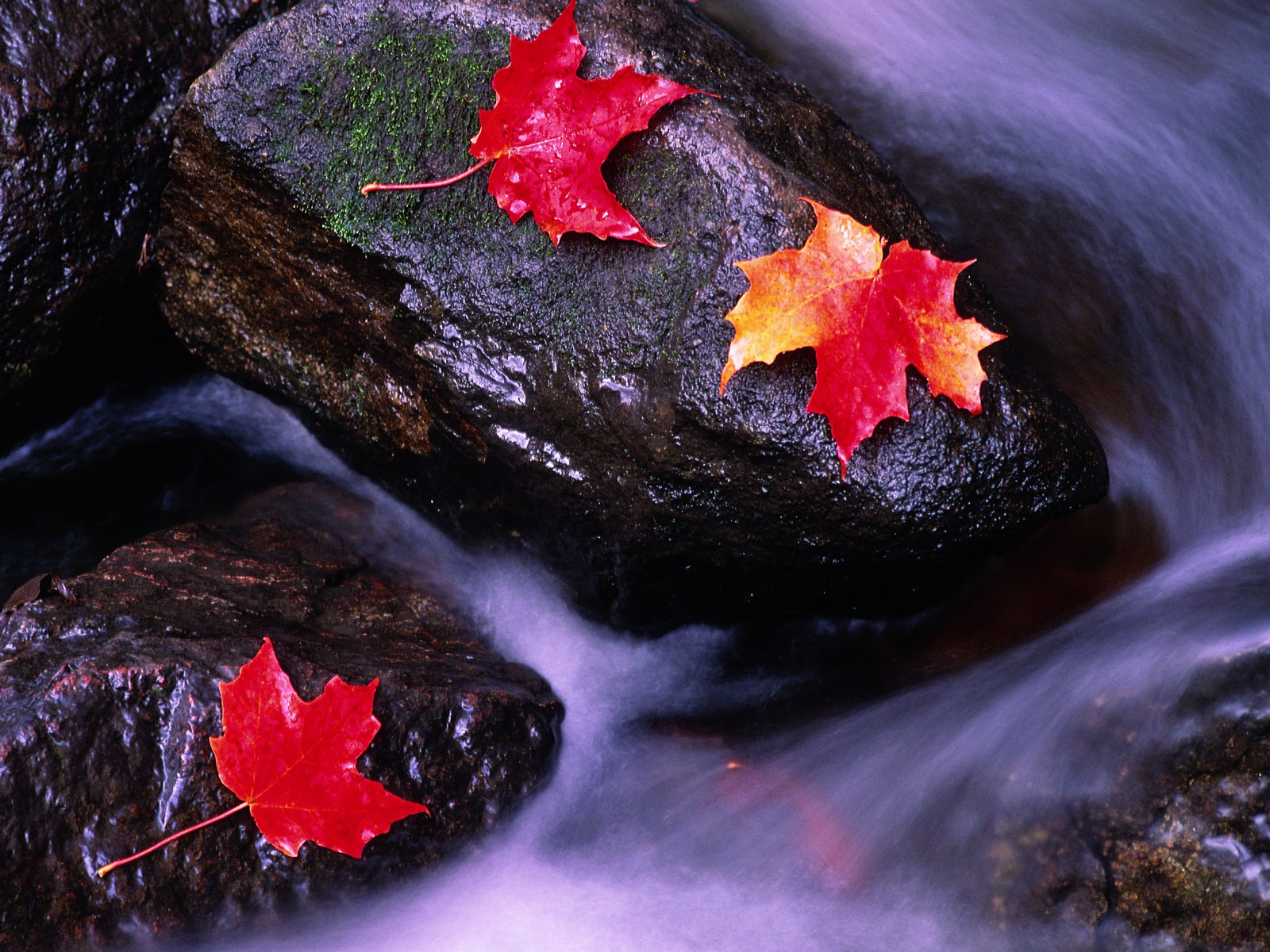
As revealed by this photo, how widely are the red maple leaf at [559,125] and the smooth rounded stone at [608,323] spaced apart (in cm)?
6

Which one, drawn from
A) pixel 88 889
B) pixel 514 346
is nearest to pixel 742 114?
pixel 514 346

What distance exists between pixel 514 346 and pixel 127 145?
153 centimetres

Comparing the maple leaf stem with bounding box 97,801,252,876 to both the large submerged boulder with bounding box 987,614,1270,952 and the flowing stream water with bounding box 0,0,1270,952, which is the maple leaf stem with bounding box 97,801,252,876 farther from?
the large submerged boulder with bounding box 987,614,1270,952

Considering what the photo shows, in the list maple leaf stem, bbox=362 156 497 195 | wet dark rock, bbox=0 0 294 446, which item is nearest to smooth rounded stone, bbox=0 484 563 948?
wet dark rock, bbox=0 0 294 446

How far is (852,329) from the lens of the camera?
2.29 meters

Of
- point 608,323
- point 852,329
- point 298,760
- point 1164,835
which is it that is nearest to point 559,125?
point 608,323

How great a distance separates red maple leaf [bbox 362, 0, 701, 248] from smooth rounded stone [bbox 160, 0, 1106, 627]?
6 centimetres

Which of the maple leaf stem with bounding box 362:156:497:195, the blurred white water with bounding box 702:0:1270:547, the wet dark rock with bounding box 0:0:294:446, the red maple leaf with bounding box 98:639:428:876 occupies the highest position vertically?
the blurred white water with bounding box 702:0:1270:547

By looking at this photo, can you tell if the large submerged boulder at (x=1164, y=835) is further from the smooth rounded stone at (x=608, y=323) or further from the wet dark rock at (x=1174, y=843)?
the smooth rounded stone at (x=608, y=323)

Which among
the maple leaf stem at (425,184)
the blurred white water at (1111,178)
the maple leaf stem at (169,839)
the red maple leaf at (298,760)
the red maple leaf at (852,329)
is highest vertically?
the blurred white water at (1111,178)

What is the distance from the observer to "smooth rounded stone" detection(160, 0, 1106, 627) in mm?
2371

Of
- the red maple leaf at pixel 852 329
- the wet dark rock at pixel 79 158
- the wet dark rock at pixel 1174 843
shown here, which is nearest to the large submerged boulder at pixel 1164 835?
the wet dark rock at pixel 1174 843

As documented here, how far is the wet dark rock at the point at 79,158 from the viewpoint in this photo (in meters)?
2.83

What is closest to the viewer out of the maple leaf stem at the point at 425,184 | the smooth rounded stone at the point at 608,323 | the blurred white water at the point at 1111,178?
the smooth rounded stone at the point at 608,323
